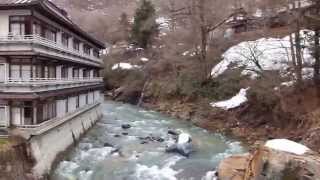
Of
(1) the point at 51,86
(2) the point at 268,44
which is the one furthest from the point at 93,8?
(1) the point at 51,86

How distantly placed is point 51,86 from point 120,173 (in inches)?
321

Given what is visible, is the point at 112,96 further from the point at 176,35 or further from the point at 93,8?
the point at 93,8

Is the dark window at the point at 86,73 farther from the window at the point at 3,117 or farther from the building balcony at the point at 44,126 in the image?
the window at the point at 3,117

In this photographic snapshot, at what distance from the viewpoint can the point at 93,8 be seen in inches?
6747

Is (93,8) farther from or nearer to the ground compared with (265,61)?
farther from the ground

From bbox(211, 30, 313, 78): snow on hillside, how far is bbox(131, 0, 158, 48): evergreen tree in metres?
23.6

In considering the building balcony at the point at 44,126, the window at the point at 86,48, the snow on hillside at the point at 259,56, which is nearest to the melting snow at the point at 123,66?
the snow on hillside at the point at 259,56

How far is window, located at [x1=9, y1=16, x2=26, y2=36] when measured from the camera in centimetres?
2542

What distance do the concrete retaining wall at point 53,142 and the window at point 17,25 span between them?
22.5 ft

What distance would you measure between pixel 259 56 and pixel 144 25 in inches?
1311

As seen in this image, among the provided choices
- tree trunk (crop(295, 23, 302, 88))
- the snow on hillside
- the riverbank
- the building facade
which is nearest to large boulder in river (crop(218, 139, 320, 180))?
the riverbank

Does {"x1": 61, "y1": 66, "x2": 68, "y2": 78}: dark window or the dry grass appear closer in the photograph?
the dry grass

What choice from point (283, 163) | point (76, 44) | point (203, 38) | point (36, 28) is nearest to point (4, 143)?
point (36, 28)

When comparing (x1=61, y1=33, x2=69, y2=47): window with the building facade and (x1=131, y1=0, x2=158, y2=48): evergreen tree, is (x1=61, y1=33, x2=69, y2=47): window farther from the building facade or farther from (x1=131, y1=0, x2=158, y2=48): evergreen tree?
(x1=131, y1=0, x2=158, y2=48): evergreen tree
